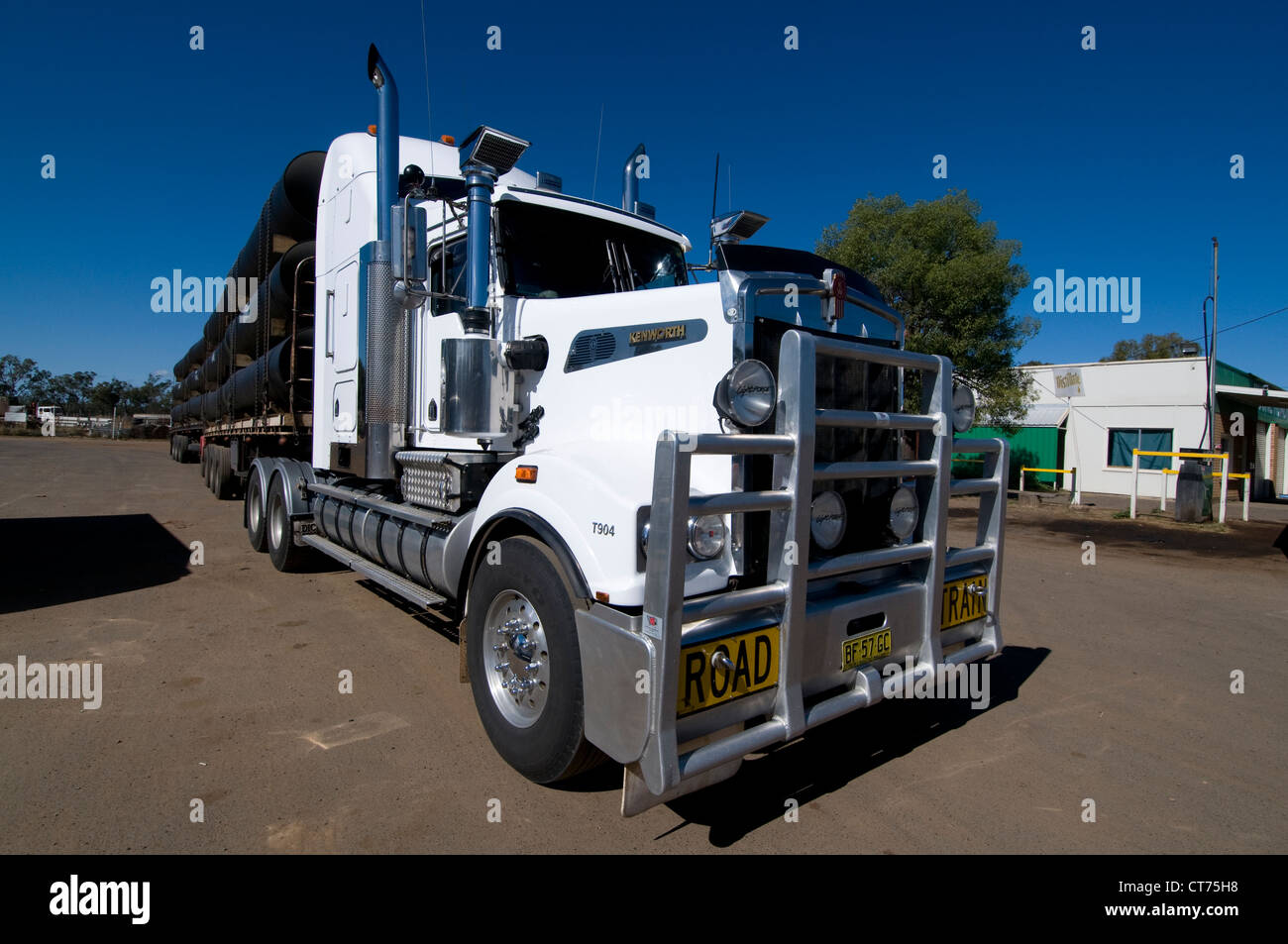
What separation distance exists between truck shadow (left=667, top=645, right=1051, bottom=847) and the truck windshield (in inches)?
117

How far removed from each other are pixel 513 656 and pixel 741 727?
1.23m

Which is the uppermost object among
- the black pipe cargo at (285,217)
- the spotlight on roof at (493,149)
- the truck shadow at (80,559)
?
the black pipe cargo at (285,217)

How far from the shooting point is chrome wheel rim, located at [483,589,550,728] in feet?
10.6

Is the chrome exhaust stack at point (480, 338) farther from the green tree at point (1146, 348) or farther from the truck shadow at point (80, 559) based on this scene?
the green tree at point (1146, 348)

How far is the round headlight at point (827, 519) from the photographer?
3.18 metres

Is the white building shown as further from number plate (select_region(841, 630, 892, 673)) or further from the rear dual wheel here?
number plate (select_region(841, 630, 892, 673))

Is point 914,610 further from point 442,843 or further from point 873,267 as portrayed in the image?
point 873,267

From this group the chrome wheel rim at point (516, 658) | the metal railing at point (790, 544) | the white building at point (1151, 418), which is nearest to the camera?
the metal railing at point (790, 544)

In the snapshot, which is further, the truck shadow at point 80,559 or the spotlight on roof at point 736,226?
the truck shadow at point 80,559

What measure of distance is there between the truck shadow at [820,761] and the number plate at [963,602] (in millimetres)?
703

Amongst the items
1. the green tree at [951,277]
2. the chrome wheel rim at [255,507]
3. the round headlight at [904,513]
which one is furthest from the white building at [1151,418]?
the chrome wheel rim at [255,507]

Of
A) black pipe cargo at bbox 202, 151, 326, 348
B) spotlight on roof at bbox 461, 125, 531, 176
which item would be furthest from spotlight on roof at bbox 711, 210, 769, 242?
black pipe cargo at bbox 202, 151, 326, 348

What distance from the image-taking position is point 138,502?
45.7 ft
